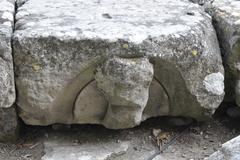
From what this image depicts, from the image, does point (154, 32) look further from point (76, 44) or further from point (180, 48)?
point (76, 44)

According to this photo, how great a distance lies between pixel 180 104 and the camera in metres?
1.90

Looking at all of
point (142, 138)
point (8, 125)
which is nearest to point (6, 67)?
point (8, 125)

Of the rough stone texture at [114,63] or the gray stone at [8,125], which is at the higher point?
the rough stone texture at [114,63]

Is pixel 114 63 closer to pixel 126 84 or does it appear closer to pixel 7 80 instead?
pixel 126 84

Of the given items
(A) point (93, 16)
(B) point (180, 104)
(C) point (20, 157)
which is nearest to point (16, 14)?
(A) point (93, 16)

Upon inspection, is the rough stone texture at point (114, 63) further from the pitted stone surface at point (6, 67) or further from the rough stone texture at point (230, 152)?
the rough stone texture at point (230, 152)

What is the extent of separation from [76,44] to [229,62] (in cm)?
62

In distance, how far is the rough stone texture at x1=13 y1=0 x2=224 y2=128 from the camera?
5.44ft

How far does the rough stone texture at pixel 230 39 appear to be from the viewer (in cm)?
187

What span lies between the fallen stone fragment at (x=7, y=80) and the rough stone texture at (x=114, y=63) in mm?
29

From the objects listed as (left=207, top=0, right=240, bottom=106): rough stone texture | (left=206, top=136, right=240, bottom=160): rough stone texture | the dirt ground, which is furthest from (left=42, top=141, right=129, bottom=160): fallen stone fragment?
(left=206, top=136, right=240, bottom=160): rough stone texture

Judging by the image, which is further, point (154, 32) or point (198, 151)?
point (198, 151)

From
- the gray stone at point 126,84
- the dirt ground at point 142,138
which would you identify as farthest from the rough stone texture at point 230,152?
the dirt ground at point 142,138

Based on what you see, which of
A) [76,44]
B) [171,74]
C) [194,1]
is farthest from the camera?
[194,1]
